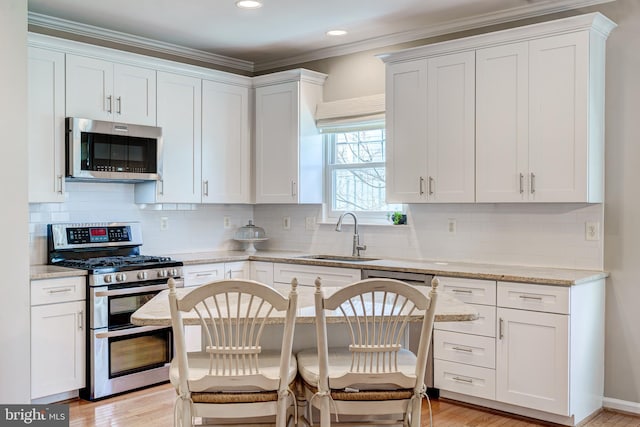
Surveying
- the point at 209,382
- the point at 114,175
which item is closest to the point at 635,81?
the point at 209,382

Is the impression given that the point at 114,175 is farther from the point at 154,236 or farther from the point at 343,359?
the point at 343,359

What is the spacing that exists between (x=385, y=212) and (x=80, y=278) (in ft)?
7.47

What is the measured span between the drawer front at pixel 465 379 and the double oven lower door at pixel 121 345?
1868 mm

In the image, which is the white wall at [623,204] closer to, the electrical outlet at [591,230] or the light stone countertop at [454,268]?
the electrical outlet at [591,230]

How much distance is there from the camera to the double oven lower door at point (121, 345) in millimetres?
4055

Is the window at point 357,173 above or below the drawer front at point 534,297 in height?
above

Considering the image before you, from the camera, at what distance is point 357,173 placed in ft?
17.0

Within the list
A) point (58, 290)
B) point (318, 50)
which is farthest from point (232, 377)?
point (318, 50)

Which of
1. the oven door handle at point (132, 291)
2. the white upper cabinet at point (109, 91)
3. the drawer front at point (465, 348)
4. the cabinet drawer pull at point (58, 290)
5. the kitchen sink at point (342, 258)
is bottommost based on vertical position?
the drawer front at point (465, 348)

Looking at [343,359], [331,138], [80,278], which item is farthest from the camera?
[331,138]

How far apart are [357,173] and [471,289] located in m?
1.66

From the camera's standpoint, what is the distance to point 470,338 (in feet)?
12.8

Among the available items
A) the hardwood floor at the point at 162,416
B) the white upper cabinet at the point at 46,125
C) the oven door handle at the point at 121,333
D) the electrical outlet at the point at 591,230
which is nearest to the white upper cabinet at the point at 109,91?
the white upper cabinet at the point at 46,125

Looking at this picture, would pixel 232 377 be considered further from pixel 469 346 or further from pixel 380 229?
pixel 380 229
